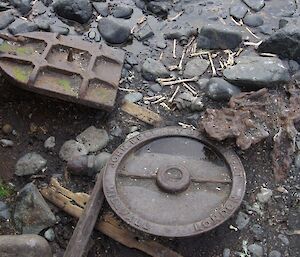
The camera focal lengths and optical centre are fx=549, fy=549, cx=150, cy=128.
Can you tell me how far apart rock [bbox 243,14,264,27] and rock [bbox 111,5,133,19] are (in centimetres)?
109

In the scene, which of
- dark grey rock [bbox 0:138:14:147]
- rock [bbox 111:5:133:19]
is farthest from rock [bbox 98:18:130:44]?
dark grey rock [bbox 0:138:14:147]

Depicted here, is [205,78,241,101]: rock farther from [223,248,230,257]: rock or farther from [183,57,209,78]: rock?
[223,248,230,257]: rock

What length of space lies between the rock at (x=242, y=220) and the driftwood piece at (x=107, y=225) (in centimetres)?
51

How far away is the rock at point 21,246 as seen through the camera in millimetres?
3426

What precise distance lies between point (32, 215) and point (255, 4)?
9.65ft

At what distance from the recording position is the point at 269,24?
17.0 ft

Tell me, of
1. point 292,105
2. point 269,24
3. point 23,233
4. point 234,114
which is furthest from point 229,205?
point 269,24

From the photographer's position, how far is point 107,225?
12.7 feet

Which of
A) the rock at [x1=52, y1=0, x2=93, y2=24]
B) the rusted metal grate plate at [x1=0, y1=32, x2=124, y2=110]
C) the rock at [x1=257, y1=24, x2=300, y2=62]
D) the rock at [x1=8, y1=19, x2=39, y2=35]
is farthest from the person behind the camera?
the rock at [x1=52, y1=0, x2=93, y2=24]

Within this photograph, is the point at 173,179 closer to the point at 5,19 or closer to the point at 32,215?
the point at 32,215

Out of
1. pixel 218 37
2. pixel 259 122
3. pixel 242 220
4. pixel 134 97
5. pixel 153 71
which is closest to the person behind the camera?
pixel 242 220

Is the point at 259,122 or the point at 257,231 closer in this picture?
the point at 257,231

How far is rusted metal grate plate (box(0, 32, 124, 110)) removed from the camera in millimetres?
4230

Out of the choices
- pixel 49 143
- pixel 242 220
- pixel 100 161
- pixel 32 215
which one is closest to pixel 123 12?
pixel 49 143
